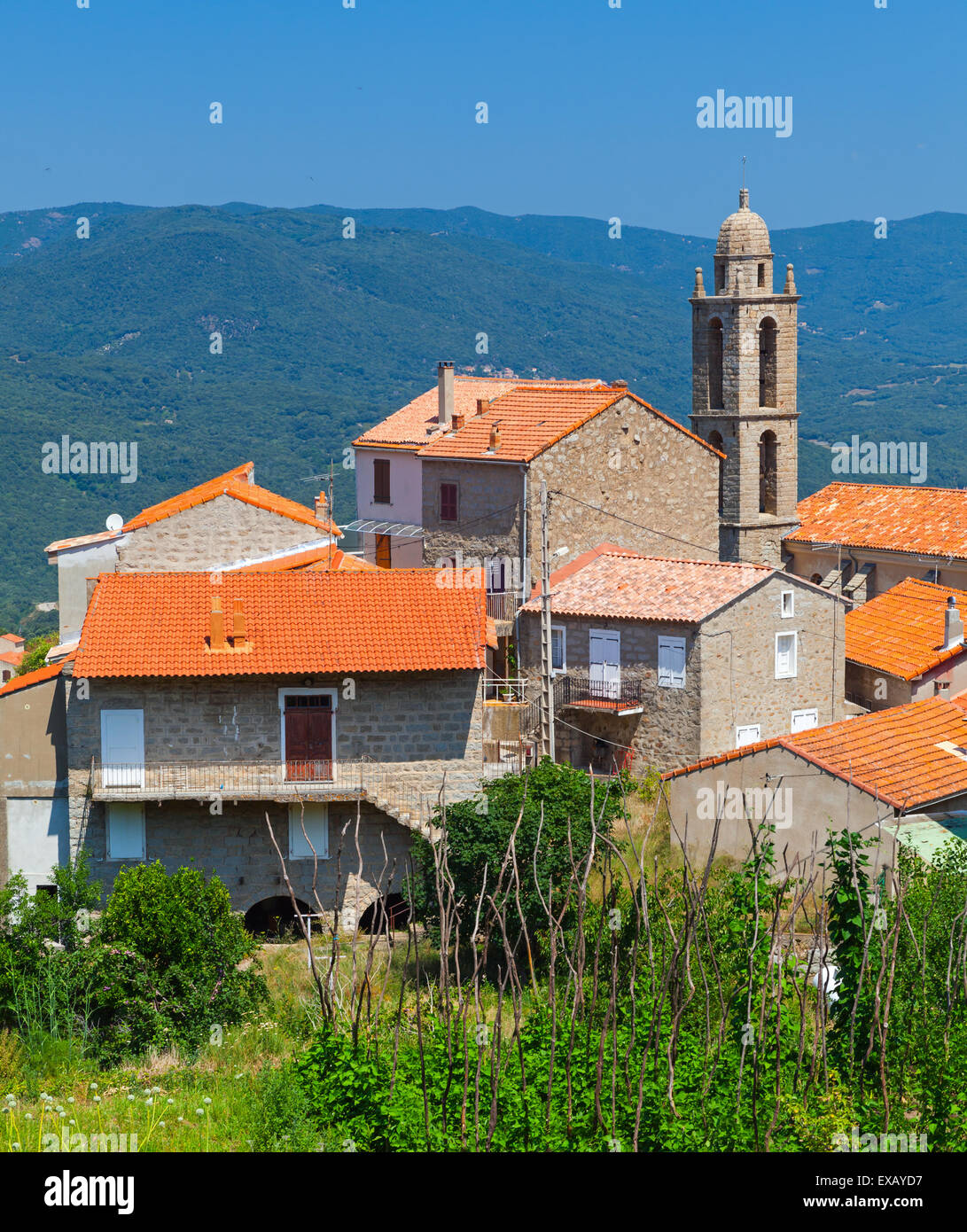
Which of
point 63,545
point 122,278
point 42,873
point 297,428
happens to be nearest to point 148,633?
point 42,873

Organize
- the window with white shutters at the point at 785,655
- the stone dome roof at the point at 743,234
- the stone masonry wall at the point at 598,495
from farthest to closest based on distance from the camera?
the stone dome roof at the point at 743,234 < the stone masonry wall at the point at 598,495 < the window with white shutters at the point at 785,655

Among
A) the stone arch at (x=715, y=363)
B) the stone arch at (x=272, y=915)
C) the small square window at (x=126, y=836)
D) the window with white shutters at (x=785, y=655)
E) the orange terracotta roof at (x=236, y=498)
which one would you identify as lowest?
the stone arch at (x=272, y=915)

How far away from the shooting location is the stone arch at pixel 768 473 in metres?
51.1

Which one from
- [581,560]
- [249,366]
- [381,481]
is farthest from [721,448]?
[249,366]

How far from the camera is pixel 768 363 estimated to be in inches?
2002

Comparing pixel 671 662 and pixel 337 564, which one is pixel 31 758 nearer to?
pixel 337 564

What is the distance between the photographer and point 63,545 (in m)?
34.0

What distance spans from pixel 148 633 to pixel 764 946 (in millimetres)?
14788

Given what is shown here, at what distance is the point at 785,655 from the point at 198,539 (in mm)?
13080

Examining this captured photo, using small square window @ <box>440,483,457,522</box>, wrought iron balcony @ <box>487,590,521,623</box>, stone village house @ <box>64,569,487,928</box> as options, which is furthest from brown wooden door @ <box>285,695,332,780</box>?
small square window @ <box>440,483,457,522</box>

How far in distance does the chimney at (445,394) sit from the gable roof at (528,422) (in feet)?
12.6

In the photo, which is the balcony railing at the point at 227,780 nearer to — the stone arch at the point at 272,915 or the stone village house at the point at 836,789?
the stone arch at the point at 272,915

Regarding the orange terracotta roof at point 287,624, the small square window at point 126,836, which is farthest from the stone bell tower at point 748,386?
the small square window at point 126,836
